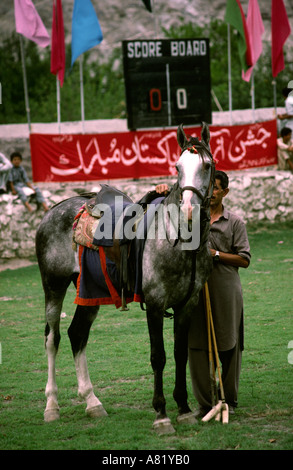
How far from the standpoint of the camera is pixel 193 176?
192 inches

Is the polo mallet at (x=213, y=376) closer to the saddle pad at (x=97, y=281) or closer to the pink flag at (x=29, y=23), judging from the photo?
the saddle pad at (x=97, y=281)

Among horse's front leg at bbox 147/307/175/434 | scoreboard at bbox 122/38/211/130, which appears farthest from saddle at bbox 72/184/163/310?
scoreboard at bbox 122/38/211/130

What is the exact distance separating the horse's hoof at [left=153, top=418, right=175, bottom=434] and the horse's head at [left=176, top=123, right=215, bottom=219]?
5.86ft

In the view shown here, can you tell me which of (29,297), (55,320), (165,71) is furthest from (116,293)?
(165,71)

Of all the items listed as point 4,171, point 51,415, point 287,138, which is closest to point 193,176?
point 51,415

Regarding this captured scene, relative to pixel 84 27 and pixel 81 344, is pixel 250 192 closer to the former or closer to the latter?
pixel 84 27

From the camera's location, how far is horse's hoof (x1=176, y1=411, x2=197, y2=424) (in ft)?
17.6

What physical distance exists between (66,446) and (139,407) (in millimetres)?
1125

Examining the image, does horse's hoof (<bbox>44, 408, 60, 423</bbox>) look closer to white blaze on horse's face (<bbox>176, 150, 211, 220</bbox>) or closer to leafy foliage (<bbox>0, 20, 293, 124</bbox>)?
white blaze on horse's face (<bbox>176, 150, 211, 220</bbox>)

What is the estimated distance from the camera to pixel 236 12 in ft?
53.4

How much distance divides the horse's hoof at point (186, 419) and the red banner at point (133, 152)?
10.0m

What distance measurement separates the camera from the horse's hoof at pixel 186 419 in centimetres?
536

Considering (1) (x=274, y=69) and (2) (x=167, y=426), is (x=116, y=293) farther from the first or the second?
(1) (x=274, y=69)

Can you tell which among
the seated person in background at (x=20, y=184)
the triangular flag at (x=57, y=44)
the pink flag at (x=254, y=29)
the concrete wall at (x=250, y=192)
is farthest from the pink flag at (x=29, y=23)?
the pink flag at (x=254, y=29)
